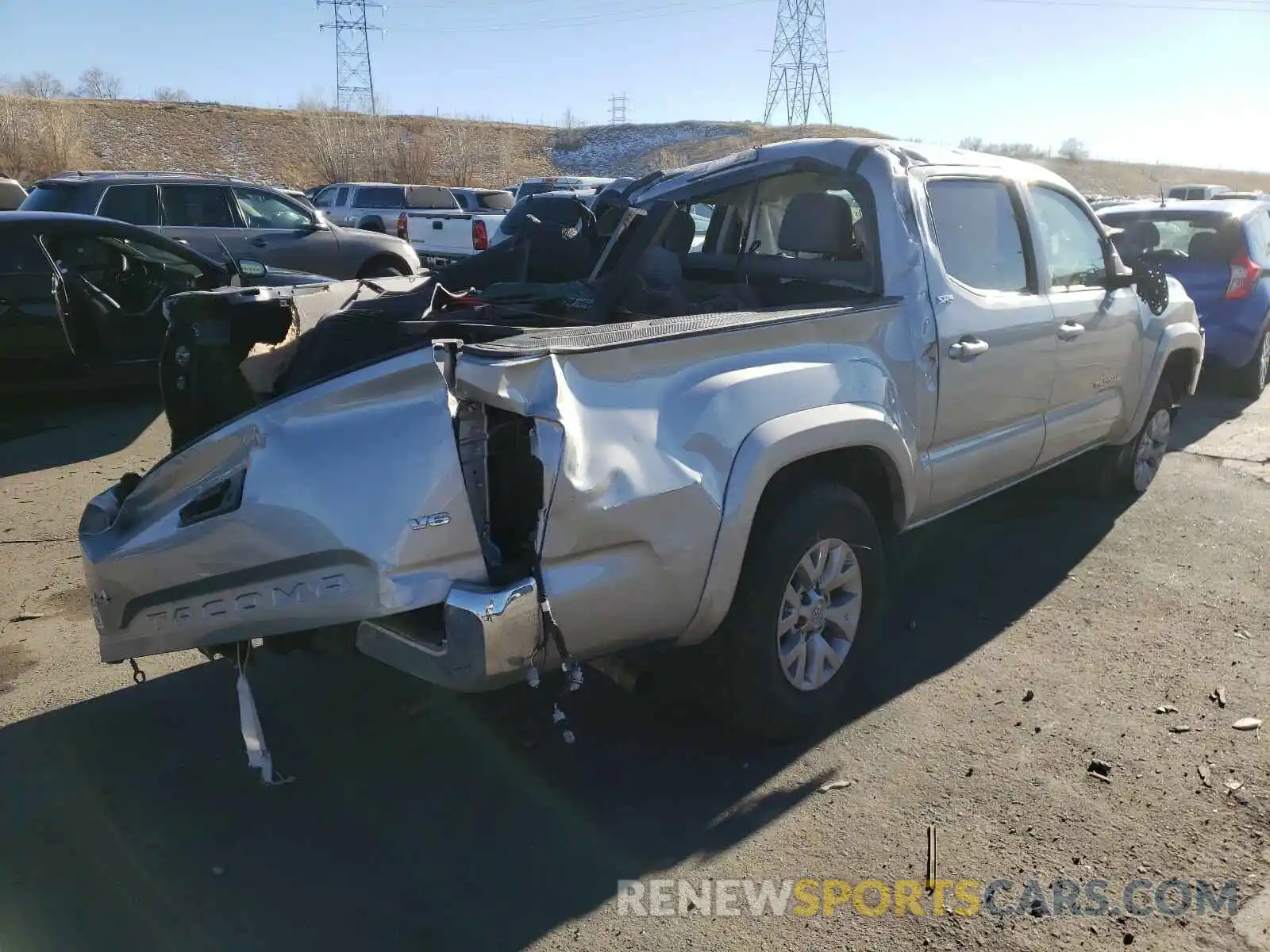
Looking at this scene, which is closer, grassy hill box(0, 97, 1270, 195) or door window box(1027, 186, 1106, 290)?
door window box(1027, 186, 1106, 290)

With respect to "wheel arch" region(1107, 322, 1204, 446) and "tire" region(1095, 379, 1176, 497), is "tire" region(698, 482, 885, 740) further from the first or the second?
"tire" region(1095, 379, 1176, 497)

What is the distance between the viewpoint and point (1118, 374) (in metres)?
5.34

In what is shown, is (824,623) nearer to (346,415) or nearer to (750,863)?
(750,863)

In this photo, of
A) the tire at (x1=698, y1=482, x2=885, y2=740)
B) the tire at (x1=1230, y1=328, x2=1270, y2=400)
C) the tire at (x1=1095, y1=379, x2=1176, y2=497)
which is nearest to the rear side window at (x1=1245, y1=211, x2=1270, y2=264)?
the tire at (x1=1230, y1=328, x2=1270, y2=400)

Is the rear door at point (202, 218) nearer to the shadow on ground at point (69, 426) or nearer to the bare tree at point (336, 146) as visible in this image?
the shadow on ground at point (69, 426)

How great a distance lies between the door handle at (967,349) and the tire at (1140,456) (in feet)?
7.63

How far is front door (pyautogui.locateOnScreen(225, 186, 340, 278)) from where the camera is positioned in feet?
40.3

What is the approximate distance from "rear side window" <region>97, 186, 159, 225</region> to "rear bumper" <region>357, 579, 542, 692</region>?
414 inches

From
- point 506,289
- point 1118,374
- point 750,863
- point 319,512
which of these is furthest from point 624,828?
point 1118,374

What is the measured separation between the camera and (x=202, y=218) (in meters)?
12.1

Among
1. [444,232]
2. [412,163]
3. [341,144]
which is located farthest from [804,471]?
[341,144]

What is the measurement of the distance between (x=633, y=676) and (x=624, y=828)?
0.46m

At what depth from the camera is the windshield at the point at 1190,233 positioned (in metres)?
8.72

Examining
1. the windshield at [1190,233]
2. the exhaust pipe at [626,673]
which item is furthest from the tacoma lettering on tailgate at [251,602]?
the windshield at [1190,233]
